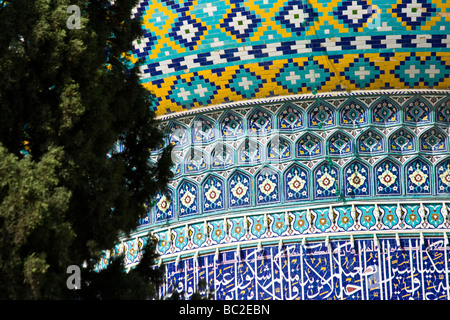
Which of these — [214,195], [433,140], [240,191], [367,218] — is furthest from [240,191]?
[433,140]

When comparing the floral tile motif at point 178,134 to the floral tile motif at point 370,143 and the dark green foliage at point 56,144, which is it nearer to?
the floral tile motif at point 370,143

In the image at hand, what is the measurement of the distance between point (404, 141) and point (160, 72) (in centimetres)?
222

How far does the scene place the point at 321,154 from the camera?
29.2ft

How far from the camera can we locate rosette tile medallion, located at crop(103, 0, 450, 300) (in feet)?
28.3

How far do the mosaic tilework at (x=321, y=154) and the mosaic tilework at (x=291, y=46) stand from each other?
18 centimetres

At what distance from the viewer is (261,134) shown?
9031mm

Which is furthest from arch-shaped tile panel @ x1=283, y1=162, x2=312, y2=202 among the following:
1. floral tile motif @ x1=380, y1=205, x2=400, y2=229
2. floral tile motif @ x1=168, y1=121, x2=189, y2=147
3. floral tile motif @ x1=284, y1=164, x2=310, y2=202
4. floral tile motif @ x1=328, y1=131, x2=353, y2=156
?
floral tile motif @ x1=168, y1=121, x2=189, y2=147

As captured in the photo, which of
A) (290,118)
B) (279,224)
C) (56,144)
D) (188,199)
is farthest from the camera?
(188,199)

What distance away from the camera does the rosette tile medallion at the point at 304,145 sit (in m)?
8.62

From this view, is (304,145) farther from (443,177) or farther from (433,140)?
(443,177)

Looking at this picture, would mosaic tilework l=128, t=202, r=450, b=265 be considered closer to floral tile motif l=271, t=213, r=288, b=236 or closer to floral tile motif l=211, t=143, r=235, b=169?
floral tile motif l=271, t=213, r=288, b=236

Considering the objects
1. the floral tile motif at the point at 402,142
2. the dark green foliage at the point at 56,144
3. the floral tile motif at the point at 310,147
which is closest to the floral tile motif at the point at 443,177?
the floral tile motif at the point at 402,142

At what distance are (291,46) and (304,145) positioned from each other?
864 mm

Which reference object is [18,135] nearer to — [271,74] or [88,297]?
[88,297]
